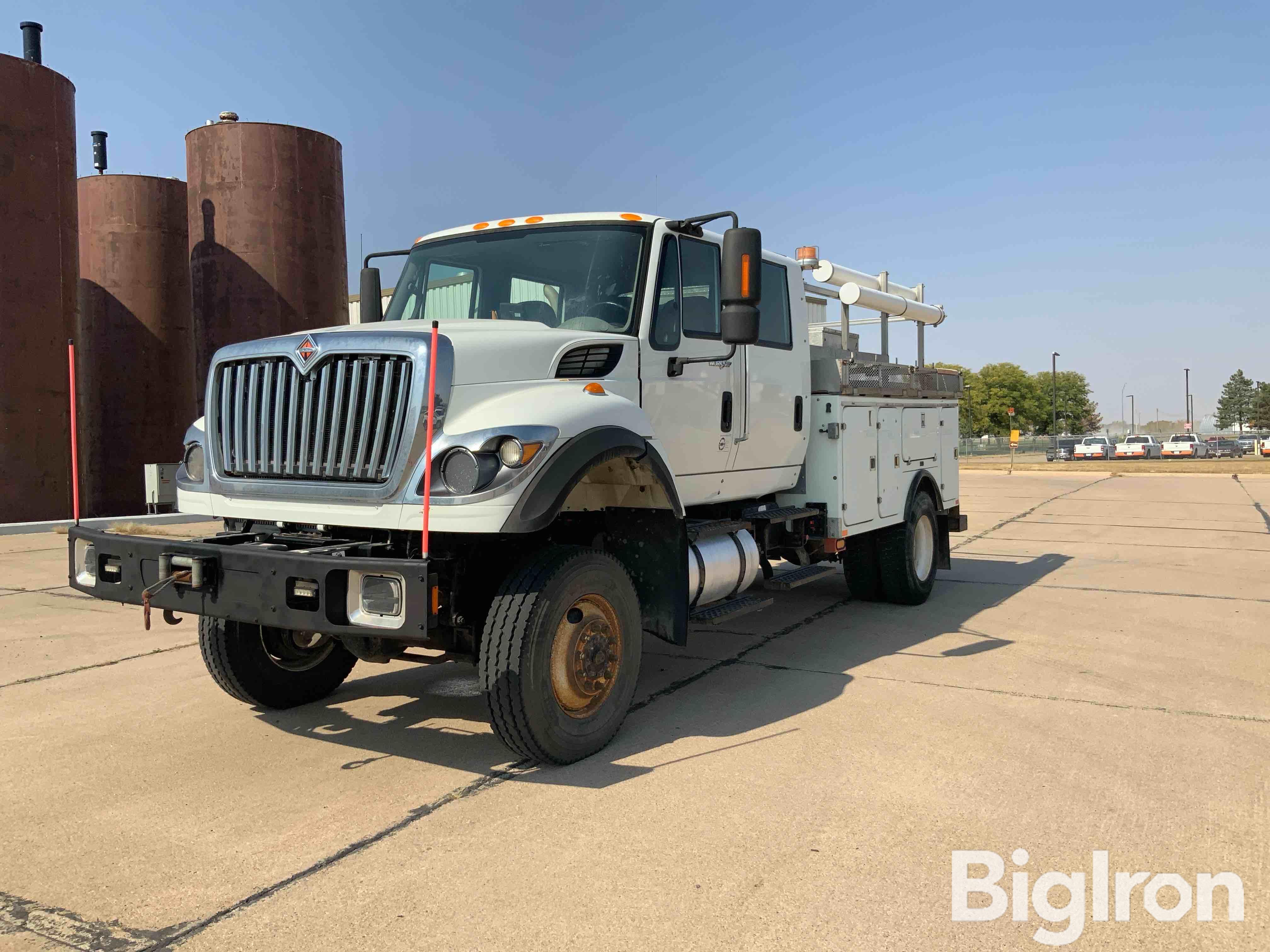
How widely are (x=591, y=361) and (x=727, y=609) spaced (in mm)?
1670

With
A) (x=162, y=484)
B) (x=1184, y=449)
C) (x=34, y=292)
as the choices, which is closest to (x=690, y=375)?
(x=162, y=484)

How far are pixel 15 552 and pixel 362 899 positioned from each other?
36.9 ft

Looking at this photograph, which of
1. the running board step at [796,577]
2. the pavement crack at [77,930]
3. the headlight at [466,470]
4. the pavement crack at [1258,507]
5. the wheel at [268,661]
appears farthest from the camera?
the pavement crack at [1258,507]

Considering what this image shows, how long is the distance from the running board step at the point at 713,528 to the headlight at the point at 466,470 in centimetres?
181

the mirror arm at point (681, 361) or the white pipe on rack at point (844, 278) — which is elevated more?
the white pipe on rack at point (844, 278)

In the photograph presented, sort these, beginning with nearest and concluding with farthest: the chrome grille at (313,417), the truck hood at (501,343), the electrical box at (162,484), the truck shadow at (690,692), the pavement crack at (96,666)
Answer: the chrome grille at (313,417) < the truck hood at (501,343) < the truck shadow at (690,692) < the electrical box at (162,484) < the pavement crack at (96,666)

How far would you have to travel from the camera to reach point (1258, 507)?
1902 centimetres

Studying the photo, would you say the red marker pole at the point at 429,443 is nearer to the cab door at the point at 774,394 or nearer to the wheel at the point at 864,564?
the cab door at the point at 774,394

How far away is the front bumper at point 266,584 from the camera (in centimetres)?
372

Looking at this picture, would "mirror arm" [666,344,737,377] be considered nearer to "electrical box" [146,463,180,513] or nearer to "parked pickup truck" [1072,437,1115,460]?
"electrical box" [146,463,180,513]

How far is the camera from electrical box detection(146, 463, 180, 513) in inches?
204

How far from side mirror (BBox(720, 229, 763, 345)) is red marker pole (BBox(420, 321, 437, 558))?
1.53 meters

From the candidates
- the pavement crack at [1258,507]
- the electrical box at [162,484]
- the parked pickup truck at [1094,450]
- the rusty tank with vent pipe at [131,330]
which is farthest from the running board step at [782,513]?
the parked pickup truck at [1094,450]

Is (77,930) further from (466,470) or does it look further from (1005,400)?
(1005,400)
